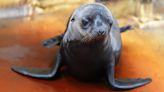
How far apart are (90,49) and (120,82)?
458 millimetres

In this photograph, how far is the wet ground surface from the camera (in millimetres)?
3340

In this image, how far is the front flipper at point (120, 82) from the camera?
10.8 feet

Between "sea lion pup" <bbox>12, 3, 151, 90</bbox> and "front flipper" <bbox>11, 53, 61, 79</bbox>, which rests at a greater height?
"sea lion pup" <bbox>12, 3, 151, 90</bbox>

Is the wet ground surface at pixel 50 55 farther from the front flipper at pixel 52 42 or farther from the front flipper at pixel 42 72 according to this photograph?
the front flipper at pixel 52 42

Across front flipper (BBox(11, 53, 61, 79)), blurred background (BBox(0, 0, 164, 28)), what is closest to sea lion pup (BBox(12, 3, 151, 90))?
front flipper (BBox(11, 53, 61, 79))

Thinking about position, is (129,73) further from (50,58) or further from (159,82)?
(50,58)

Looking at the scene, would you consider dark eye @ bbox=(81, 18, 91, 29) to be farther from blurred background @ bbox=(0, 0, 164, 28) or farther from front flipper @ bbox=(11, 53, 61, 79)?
blurred background @ bbox=(0, 0, 164, 28)

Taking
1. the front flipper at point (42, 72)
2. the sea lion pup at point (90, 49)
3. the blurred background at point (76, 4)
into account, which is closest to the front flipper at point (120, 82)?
the sea lion pup at point (90, 49)

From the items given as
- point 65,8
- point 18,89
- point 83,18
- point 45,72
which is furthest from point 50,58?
point 65,8

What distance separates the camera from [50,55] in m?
3.84

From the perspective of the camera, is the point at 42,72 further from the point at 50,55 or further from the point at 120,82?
the point at 120,82

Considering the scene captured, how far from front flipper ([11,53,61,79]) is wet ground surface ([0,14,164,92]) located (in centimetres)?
4

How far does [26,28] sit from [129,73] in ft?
4.68

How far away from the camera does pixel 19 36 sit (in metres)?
4.23
